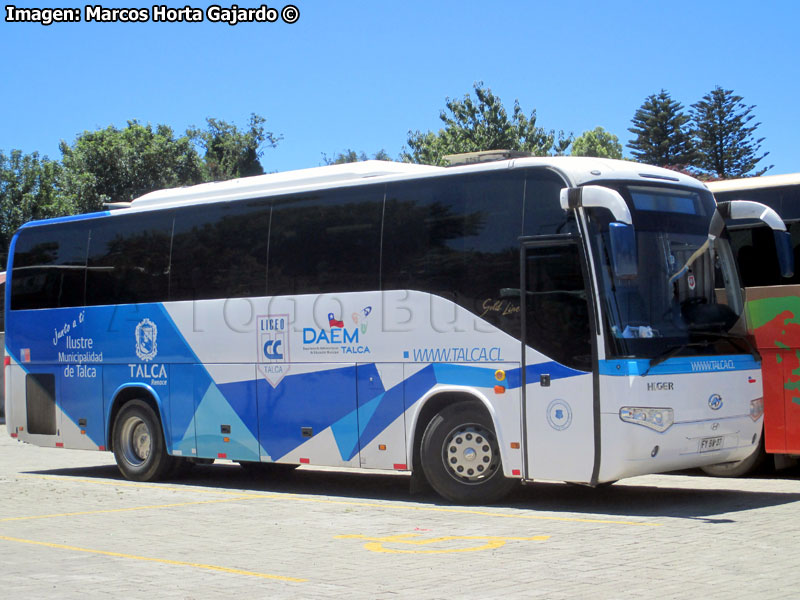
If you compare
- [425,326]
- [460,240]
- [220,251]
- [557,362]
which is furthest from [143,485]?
[557,362]

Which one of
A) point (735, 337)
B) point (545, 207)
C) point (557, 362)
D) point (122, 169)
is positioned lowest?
point (557, 362)

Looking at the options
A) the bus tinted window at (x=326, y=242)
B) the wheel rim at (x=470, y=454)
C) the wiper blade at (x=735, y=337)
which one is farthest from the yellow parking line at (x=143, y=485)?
the wiper blade at (x=735, y=337)

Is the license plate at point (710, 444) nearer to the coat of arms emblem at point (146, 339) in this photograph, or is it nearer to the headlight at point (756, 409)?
the headlight at point (756, 409)

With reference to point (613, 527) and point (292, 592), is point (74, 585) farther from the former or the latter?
point (613, 527)

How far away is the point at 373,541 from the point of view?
9555 millimetres

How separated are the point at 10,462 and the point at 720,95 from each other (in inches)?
2536

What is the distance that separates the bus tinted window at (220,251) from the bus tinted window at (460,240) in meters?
2.18

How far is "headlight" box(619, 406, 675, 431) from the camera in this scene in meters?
10.5

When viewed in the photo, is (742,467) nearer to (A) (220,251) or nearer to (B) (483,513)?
(B) (483,513)

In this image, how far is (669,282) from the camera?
36.4 feet

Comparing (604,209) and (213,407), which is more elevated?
(604,209)

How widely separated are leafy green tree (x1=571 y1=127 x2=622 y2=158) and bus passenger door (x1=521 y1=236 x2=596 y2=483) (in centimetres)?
7920

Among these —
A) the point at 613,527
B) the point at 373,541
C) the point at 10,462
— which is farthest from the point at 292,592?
the point at 10,462

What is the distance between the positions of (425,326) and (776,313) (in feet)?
14.2
